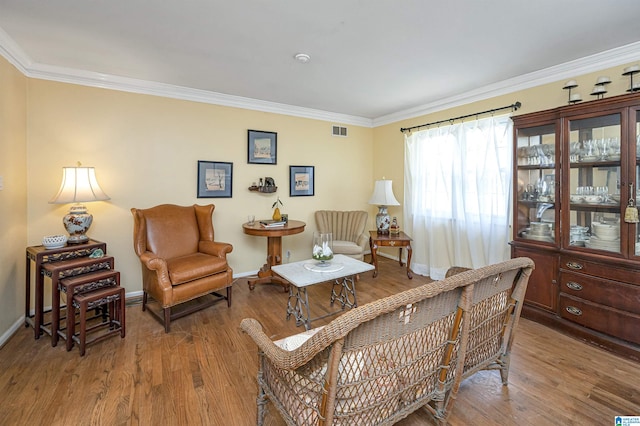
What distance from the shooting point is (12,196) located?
251 centimetres

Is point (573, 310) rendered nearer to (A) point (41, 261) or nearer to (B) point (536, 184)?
(B) point (536, 184)

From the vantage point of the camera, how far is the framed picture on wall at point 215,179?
12.2 ft

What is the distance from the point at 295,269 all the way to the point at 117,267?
2.17 meters

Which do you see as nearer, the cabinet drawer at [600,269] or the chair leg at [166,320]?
the cabinet drawer at [600,269]

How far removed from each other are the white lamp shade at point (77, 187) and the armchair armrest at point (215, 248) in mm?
1082

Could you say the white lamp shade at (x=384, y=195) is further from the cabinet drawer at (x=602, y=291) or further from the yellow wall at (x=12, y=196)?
the yellow wall at (x=12, y=196)

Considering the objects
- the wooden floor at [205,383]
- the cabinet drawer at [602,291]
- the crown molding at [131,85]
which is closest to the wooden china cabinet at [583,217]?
the cabinet drawer at [602,291]

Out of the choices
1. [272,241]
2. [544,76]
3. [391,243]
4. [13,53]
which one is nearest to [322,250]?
A: [272,241]

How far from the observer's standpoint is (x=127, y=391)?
179cm

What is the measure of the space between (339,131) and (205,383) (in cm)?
406

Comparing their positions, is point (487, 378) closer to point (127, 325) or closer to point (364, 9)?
point (364, 9)

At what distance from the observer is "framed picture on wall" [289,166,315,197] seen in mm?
4410

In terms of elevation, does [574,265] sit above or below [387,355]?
above

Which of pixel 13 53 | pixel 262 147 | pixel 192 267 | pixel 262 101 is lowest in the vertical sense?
pixel 192 267
